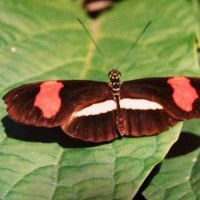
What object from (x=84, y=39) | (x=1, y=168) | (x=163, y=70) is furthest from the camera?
(x=84, y=39)

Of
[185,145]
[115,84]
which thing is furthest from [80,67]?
[185,145]

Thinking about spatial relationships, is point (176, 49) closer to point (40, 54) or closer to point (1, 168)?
point (40, 54)

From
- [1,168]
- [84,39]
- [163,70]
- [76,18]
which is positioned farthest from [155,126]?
[76,18]

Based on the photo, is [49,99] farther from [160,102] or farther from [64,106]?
[160,102]

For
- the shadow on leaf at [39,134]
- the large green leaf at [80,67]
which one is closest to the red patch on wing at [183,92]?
the large green leaf at [80,67]

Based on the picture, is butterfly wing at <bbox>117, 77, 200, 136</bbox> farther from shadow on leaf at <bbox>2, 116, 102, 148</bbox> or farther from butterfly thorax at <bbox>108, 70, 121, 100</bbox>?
shadow on leaf at <bbox>2, 116, 102, 148</bbox>

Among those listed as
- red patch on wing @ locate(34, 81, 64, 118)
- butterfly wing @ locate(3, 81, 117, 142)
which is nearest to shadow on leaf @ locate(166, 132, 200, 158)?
butterfly wing @ locate(3, 81, 117, 142)

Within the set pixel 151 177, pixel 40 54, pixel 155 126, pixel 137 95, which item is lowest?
pixel 151 177
